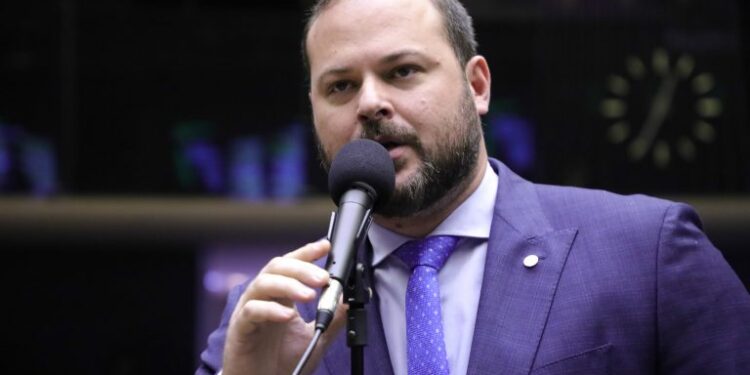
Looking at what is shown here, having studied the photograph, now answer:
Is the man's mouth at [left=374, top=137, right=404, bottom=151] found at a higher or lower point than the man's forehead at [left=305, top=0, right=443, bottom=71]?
lower

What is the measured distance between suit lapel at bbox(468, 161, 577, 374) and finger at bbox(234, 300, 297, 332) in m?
0.41

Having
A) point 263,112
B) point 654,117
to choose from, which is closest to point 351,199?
point 263,112

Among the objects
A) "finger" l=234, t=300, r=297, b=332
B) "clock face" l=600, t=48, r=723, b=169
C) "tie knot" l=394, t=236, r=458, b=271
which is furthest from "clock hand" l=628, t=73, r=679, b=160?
"finger" l=234, t=300, r=297, b=332

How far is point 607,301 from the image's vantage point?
7.06ft

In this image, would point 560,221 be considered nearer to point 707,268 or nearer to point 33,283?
point 707,268

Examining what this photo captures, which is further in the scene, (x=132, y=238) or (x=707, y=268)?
(x=132, y=238)

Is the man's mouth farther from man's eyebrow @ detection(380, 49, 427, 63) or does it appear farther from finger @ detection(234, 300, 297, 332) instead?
finger @ detection(234, 300, 297, 332)

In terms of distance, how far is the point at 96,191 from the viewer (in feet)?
21.5

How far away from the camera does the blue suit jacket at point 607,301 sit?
2096mm

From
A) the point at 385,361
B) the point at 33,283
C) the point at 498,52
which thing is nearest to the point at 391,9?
the point at 385,361

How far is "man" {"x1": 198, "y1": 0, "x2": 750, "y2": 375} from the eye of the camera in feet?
6.88

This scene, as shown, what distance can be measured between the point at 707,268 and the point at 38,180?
509cm

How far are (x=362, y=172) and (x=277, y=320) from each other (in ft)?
0.91

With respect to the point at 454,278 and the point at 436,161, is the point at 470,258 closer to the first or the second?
Answer: the point at 454,278
